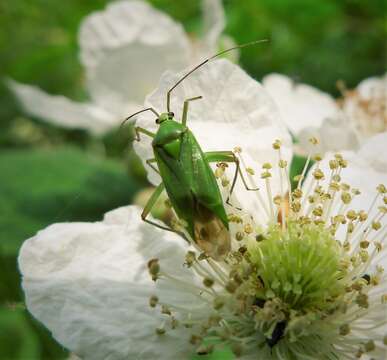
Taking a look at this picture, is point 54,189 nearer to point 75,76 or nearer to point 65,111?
point 65,111

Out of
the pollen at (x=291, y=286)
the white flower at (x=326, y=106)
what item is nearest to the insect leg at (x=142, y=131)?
the pollen at (x=291, y=286)

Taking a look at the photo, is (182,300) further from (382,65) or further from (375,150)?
(382,65)

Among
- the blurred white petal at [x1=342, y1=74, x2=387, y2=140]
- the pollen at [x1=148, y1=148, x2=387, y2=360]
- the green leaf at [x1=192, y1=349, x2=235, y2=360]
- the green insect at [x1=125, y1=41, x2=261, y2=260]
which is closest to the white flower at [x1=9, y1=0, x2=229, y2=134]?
the blurred white petal at [x1=342, y1=74, x2=387, y2=140]

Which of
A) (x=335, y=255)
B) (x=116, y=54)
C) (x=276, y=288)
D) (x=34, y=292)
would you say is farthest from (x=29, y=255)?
(x=116, y=54)

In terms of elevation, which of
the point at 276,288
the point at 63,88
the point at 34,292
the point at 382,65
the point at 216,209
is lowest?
the point at 34,292

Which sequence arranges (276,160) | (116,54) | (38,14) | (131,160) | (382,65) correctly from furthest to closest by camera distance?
(38,14) < (382,65) < (116,54) < (131,160) < (276,160)
